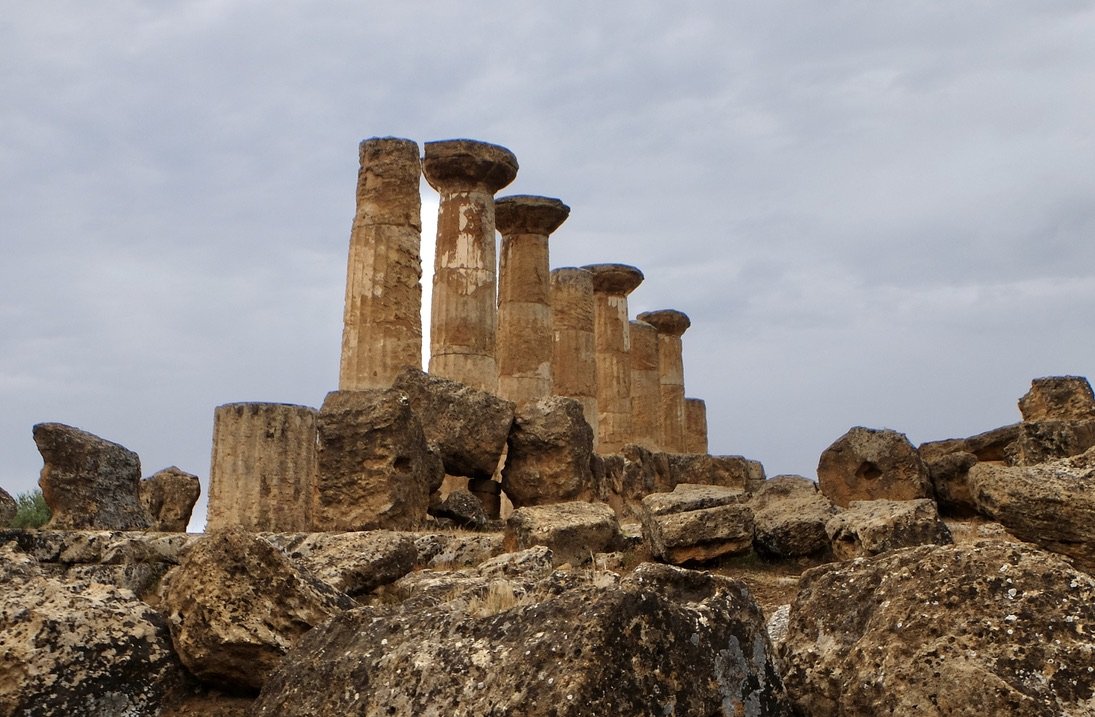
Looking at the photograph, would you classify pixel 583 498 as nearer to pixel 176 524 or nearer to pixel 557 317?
pixel 176 524

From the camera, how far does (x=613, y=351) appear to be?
27.2 metres

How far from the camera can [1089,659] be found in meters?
4.14

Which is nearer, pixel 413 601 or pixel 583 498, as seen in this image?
pixel 413 601

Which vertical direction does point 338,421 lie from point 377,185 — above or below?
below

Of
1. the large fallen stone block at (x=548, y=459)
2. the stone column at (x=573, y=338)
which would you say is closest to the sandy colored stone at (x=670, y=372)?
the stone column at (x=573, y=338)

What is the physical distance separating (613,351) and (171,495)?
14035mm

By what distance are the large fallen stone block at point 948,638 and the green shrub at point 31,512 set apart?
10.3 metres

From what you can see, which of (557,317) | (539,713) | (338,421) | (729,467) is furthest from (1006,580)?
(557,317)

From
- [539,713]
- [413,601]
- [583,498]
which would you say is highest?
[583,498]

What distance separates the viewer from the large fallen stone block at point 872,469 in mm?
14641

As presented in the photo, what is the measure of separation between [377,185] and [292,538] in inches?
309

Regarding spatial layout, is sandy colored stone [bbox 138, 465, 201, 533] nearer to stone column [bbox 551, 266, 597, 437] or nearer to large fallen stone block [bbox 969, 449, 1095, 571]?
large fallen stone block [bbox 969, 449, 1095, 571]

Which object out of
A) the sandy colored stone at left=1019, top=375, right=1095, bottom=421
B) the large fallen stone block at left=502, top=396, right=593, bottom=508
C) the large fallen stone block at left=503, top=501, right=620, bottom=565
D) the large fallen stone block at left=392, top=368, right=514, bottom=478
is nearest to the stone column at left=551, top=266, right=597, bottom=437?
the sandy colored stone at left=1019, top=375, right=1095, bottom=421

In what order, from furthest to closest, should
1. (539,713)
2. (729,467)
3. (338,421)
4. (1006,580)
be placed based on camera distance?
(729,467), (338,421), (1006,580), (539,713)
